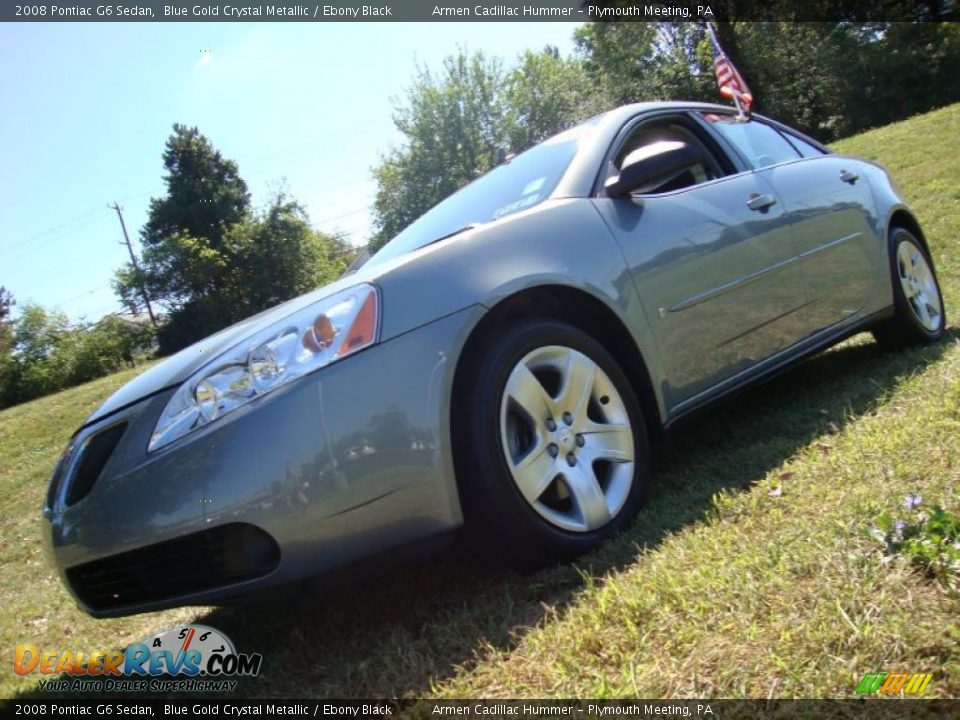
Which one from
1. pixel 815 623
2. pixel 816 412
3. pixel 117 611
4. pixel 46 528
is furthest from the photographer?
pixel 816 412

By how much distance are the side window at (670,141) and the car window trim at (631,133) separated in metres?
0.02

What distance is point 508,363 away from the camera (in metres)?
2.28

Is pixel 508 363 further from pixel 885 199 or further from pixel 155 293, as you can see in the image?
pixel 155 293

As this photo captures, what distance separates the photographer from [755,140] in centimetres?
382

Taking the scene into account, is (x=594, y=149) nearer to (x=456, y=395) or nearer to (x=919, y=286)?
(x=456, y=395)

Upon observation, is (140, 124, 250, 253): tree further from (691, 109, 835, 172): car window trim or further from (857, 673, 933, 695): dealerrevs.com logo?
(857, 673, 933, 695): dealerrevs.com logo

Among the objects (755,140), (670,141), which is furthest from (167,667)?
(755,140)

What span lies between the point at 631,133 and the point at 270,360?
6.31 feet

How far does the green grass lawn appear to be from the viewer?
1.52 metres

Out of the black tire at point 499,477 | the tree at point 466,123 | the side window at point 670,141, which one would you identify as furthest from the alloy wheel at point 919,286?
the tree at point 466,123

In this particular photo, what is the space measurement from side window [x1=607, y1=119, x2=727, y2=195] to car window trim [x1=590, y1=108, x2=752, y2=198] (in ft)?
0.06

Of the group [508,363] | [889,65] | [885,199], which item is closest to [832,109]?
[889,65]

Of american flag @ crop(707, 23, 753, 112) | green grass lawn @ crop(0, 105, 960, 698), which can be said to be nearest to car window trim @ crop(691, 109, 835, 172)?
green grass lawn @ crop(0, 105, 960, 698)

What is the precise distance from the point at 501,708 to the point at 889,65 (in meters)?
31.1
